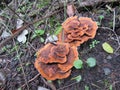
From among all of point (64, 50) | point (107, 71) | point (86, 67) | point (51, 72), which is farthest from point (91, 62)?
point (51, 72)

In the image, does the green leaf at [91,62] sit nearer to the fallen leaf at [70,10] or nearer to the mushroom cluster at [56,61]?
the mushroom cluster at [56,61]

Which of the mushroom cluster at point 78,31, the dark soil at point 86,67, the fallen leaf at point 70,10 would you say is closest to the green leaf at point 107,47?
the dark soil at point 86,67

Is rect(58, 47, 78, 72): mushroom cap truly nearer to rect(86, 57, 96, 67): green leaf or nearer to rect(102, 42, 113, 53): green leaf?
rect(86, 57, 96, 67): green leaf

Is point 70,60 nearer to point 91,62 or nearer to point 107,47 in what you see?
point 91,62

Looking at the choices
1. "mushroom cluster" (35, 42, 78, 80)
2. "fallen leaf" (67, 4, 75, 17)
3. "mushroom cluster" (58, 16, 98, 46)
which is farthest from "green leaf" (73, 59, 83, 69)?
"fallen leaf" (67, 4, 75, 17)

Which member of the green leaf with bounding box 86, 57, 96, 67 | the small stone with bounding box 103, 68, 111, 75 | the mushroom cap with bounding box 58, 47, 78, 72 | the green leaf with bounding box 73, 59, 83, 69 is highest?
the mushroom cap with bounding box 58, 47, 78, 72

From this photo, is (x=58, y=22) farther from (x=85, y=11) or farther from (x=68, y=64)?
(x=68, y=64)

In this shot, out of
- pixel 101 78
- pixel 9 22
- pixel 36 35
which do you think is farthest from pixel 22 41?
pixel 101 78
